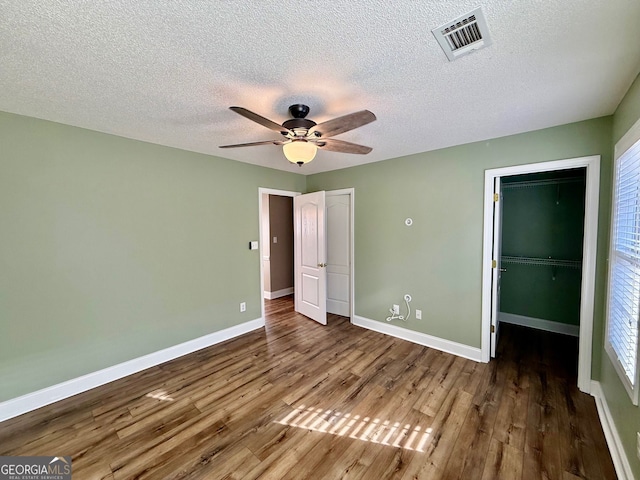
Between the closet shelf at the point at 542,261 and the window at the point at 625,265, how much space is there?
5.75 ft

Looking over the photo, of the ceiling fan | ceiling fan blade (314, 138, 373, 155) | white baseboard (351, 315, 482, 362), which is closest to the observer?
the ceiling fan

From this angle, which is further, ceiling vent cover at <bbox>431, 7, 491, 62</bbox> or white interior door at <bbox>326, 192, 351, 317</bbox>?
white interior door at <bbox>326, 192, 351, 317</bbox>

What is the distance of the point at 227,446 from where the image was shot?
5.98 ft

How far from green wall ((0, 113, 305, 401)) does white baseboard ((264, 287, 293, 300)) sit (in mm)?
1995

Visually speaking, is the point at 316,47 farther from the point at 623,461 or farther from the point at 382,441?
the point at 623,461

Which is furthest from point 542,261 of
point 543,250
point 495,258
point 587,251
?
point 587,251

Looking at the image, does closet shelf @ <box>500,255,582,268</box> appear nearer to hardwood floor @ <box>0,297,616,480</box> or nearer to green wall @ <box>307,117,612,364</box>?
hardwood floor @ <box>0,297,616,480</box>

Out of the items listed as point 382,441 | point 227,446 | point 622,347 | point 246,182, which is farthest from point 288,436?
point 246,182

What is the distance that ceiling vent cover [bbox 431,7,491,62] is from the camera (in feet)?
3.89

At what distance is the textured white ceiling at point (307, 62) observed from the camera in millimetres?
1135

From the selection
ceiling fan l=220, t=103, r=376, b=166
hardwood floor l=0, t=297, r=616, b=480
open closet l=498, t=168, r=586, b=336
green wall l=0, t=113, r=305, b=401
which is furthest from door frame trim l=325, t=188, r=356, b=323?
open closet l=498, t=168, r=586, b=336

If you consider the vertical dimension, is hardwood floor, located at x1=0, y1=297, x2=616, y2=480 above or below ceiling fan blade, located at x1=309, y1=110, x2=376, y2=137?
below

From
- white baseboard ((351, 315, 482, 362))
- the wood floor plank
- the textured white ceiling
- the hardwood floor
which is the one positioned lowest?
the hardwood floor

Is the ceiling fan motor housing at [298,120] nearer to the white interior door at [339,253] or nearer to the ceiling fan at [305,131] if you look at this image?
the ceiling fan at [305,131]
